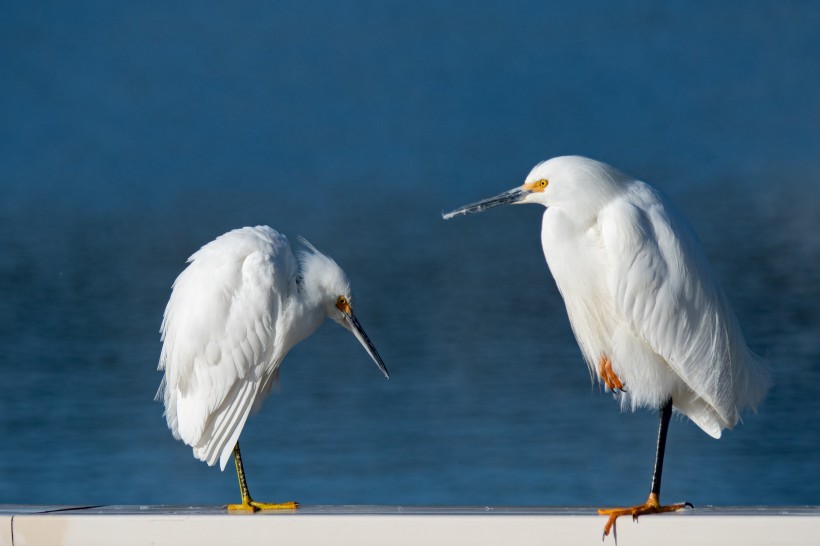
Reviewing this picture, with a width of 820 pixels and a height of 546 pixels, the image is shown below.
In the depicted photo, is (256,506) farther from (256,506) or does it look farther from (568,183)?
(568,183)

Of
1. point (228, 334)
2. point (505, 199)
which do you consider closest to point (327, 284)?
point (228, 334)

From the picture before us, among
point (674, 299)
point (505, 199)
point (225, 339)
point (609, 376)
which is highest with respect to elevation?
point (505, 199)

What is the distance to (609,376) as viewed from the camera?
384 cm

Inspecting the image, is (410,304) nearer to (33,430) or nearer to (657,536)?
(33,430)

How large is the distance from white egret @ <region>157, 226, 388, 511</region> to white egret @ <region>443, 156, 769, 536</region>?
2.93 ft

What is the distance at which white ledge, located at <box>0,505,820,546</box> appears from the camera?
10.4ft

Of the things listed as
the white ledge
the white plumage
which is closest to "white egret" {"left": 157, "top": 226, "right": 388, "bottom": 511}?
the white ledge

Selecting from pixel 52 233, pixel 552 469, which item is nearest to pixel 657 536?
pixel 552 469

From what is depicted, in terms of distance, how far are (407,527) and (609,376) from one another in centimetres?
87

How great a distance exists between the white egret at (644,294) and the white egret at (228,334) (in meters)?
0.89

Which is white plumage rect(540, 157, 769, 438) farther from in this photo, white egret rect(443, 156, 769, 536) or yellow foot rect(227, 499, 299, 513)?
yellow foot rect(227, 499, 299, 513)

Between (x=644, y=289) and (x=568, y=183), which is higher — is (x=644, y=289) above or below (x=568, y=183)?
below

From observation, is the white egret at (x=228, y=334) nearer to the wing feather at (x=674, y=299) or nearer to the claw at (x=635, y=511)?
the wing feather at (x=674, y=299)

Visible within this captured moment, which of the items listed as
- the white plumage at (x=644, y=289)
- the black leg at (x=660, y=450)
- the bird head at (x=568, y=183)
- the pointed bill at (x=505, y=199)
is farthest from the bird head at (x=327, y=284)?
the black leg at (x=660, y=450)
